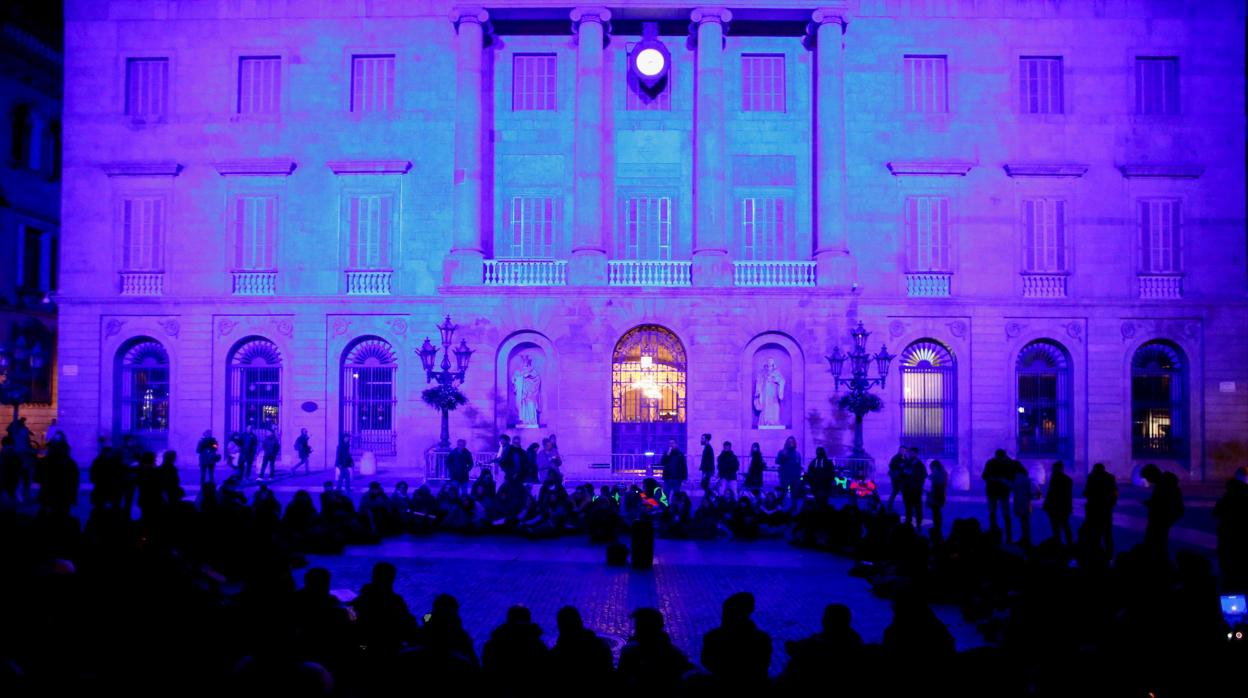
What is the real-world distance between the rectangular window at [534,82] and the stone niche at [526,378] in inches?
337

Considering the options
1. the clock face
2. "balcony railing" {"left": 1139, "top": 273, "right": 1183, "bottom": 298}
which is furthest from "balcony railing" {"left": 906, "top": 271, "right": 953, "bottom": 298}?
the clock face

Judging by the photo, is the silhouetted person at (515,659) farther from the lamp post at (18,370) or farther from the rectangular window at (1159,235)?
the lamp post at (18,370)

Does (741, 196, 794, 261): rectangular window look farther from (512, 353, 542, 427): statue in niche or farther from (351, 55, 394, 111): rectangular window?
(351, 55, 394, 111): rectangular window

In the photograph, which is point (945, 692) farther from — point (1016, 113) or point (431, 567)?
point (1016, 113)

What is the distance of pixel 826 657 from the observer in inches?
202

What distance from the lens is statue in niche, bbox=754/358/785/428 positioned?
2481 cm

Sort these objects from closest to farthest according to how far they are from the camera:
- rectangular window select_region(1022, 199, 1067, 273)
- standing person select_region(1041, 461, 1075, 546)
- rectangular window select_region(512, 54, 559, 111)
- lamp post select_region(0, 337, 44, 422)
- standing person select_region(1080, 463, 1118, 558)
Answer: standing person select_region(1080, 463, 1118, 558), standing person select_region(1041, 461, 1075, 546), rectangular window select_region(1022, 199, 1067, 273), rectangular window select_region(512, 54, 559, 111), lamp post select_region(0, 337, 44, 422)

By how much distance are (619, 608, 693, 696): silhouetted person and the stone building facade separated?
18706mm

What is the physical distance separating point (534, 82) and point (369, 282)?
30.5 feet

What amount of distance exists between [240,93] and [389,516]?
63.6 ft

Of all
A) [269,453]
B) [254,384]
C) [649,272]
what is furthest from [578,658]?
[254,384]

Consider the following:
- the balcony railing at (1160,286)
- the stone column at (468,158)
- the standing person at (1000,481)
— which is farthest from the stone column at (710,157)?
the balcony railing at (1160,286)

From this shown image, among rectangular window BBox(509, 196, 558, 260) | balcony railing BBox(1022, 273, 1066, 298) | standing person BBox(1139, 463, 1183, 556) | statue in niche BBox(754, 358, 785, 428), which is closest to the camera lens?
standing person BBox(1139, 463, 1183, 556)

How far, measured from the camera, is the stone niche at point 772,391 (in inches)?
973
